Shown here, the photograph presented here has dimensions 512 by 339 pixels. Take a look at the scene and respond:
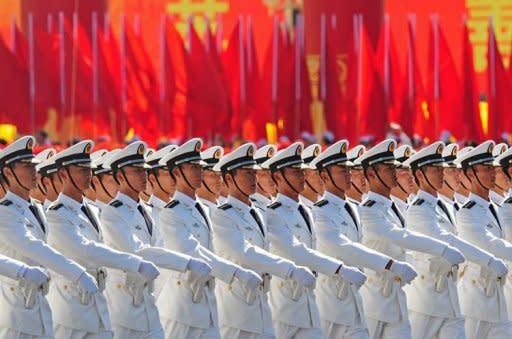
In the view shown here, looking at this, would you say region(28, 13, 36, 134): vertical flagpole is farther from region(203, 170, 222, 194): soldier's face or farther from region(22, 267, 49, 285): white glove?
region(22, 267, 49, 285): white glove

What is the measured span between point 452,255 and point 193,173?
5.08 feet

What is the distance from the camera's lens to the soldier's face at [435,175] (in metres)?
11.9

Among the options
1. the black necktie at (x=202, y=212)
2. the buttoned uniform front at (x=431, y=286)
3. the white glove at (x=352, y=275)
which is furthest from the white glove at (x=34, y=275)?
the buttoned uniform front at (x=431, y=286)

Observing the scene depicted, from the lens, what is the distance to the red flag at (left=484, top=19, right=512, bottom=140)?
72.5 feet

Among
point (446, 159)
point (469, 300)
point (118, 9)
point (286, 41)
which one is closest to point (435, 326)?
point (469, 300)

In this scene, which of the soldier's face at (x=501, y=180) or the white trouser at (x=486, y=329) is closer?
the white trouser at (x=486, y=329)

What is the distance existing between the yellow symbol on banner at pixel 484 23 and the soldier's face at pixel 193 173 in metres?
24.0

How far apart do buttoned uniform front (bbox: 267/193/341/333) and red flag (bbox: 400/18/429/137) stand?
11651mm

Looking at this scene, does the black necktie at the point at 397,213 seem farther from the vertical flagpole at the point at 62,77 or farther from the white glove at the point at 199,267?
the vertical flagpole at the point at 62,77

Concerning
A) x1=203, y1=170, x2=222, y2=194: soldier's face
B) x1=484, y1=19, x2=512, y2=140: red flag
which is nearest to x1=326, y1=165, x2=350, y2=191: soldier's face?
x1=203, y1=170, x2=222, y2=194: soldier's face

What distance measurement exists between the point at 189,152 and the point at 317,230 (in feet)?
3.02

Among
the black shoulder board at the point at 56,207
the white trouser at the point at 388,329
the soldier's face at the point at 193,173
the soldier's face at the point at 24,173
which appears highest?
the soldier's face at the point at 24,173

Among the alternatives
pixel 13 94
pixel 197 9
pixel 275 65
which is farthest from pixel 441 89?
pixel 197 9

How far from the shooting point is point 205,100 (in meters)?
21.9
